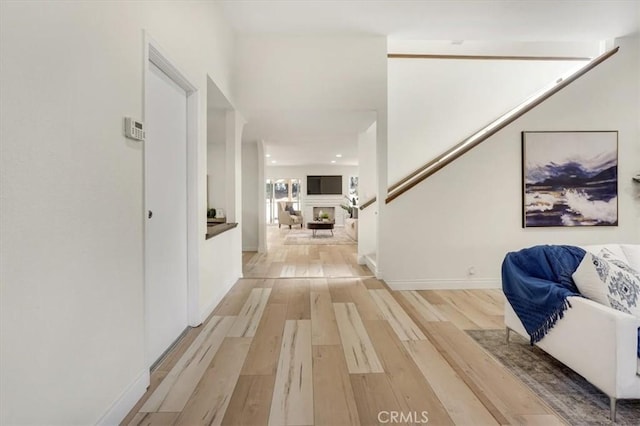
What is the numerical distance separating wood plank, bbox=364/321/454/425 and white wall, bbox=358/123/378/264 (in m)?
2.79

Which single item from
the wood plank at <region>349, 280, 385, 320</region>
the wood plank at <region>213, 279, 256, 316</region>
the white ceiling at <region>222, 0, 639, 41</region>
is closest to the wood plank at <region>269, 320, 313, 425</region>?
the wood plank at <region>349, 280, 385, 320</region>

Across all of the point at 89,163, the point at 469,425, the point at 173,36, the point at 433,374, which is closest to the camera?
the point at 89,163

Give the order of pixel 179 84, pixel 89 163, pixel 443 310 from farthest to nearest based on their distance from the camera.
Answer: pixel 443 310, pixel 179 84, pixel 89 163

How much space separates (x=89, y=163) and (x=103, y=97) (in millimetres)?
335

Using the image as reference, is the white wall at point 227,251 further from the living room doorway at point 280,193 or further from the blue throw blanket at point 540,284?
the living room doorway at point 280,193

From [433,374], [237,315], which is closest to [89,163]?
[237,315]

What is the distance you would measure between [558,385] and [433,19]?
368 centimetres

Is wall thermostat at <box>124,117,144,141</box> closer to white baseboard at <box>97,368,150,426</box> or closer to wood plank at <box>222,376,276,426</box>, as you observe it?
white baseboard at <box>97,368,150,426</box>

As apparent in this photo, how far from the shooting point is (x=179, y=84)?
2488 mm

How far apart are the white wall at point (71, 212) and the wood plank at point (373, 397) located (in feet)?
4.01

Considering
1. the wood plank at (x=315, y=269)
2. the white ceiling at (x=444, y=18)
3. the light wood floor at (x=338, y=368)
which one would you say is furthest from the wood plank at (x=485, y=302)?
the white ceiling at (x=444, y=18)

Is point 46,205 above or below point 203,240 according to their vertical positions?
above

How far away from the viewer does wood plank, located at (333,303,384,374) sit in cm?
208

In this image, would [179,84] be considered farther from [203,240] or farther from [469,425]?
[469,425]
